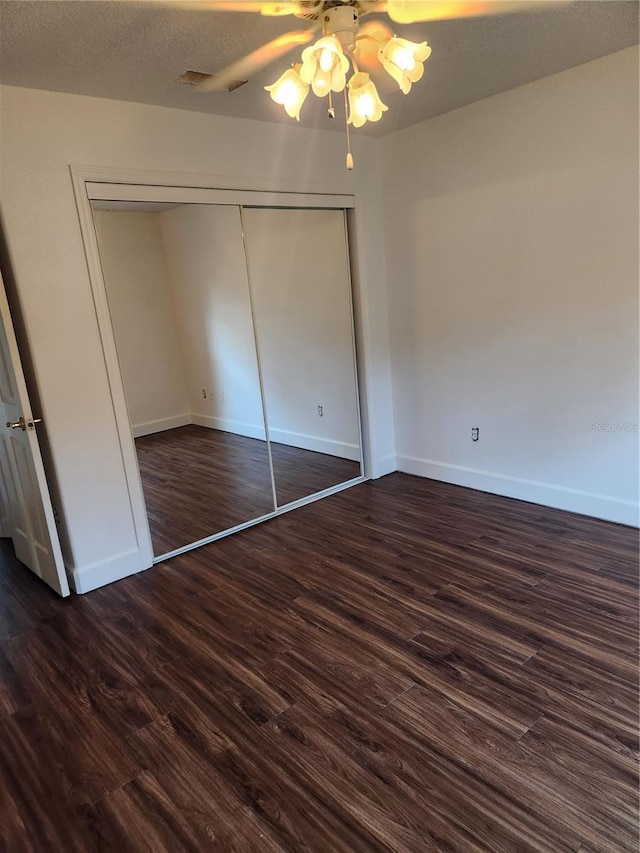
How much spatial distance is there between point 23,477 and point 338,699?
7.06 feet

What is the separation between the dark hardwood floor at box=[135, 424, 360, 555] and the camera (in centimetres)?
365

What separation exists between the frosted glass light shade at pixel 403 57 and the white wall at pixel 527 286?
1.83 metres

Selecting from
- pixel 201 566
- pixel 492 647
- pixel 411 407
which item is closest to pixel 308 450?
pixel 411 407

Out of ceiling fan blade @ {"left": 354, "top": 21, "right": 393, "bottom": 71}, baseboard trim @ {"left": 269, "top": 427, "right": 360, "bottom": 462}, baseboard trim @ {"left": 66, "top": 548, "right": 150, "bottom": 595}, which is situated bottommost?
baseboard trim @ {"left": 66, "top": 548, "right": 150, "bottom": 595}

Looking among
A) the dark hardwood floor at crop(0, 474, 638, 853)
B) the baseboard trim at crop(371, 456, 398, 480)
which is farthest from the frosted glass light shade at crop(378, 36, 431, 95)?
the baseboard trim at crop(371, 456, 398, 480)

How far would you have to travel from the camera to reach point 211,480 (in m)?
4.08

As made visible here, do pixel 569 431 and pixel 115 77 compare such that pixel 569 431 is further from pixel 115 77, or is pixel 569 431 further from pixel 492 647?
pixel 115 77

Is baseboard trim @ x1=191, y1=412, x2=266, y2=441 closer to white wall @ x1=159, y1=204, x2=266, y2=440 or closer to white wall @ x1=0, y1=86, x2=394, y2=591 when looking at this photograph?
white wall @ x1=159, y1=204, x2=266, y2=440

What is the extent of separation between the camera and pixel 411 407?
14.5ft

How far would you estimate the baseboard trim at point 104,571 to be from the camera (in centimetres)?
305

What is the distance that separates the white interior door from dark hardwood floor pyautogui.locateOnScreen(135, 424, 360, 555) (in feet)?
2.18

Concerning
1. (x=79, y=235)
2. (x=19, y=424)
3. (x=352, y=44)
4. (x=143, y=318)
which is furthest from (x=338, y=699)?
(x=79, y=235)

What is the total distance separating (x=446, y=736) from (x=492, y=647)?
544mm

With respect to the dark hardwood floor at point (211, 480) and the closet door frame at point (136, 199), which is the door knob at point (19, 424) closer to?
the closet door frame at point (136, 199)
